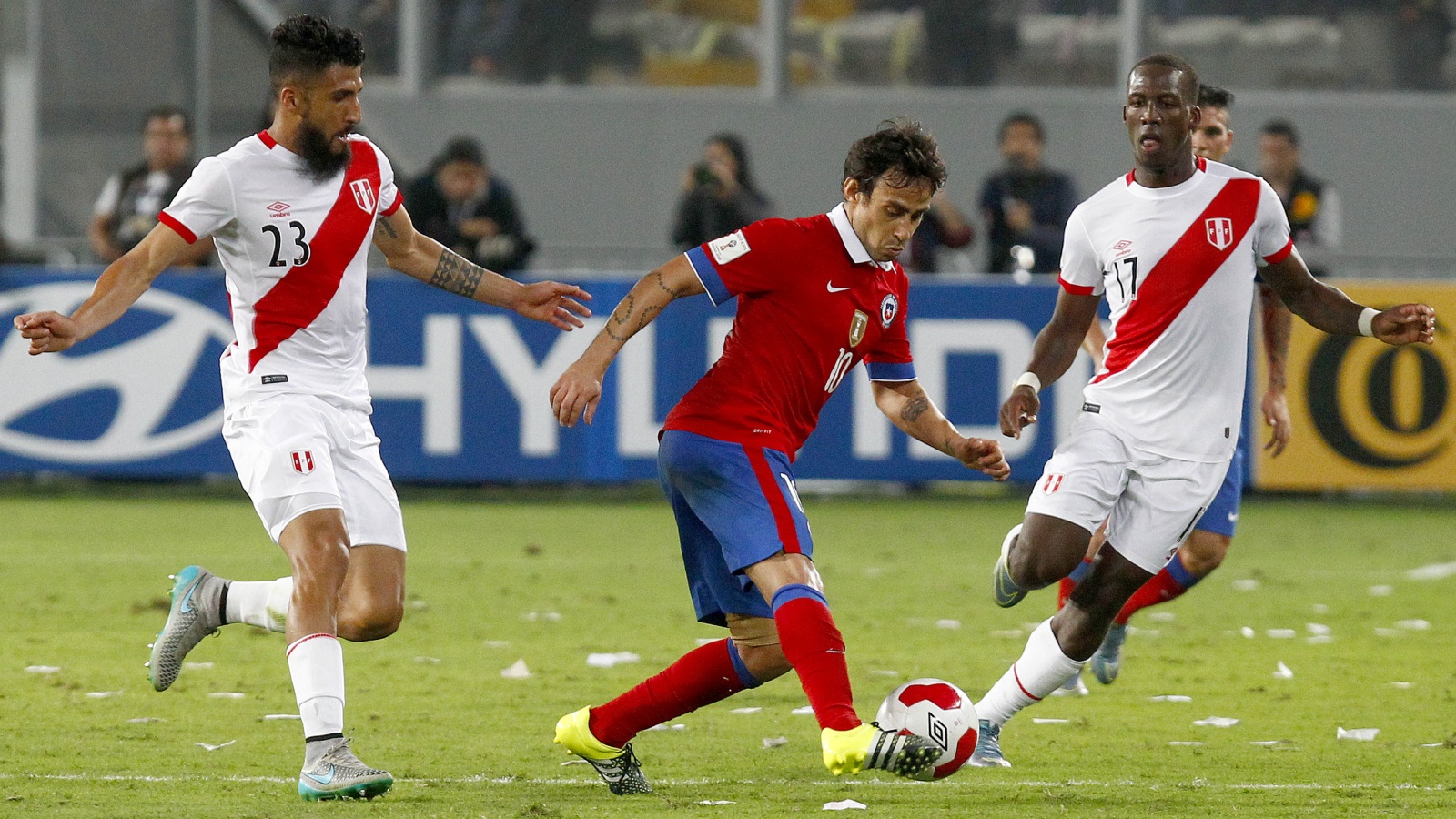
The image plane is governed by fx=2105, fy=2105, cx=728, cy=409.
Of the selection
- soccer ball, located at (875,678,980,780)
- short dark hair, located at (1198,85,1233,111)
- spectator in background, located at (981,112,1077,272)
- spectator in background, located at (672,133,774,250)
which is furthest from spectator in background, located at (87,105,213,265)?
soccer ball, located at (875,678,980,780)

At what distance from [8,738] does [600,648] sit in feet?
8.43

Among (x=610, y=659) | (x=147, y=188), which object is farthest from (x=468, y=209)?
(x=610, y=659)

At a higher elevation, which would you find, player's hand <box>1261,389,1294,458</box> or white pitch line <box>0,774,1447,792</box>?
player's hand <box>1261,389,1294,458</box>

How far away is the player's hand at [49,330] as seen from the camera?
5465 millimetres

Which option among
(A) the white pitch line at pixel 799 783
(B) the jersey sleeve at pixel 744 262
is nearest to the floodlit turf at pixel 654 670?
(A) the white pitch line at pixel 799 783

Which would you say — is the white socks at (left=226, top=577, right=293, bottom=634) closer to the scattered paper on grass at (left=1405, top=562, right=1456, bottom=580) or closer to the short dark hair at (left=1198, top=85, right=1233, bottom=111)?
the short dark hair at (left=1198, top=85, right=1233, bottom=111)

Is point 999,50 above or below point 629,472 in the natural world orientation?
above

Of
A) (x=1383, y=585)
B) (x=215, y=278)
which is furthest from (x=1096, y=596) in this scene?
(x=215, y=278)

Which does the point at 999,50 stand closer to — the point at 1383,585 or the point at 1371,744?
the point at 1383,585

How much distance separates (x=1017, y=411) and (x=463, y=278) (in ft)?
5.63

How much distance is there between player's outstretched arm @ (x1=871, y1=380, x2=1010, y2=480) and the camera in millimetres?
5695

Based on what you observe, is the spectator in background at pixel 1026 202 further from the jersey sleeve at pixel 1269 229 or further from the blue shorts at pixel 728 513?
the blue shorts at pixel 728 513

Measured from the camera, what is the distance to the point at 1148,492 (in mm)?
6184

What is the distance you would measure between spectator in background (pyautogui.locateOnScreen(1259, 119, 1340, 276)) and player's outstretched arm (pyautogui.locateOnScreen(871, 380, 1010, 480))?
775 cm
